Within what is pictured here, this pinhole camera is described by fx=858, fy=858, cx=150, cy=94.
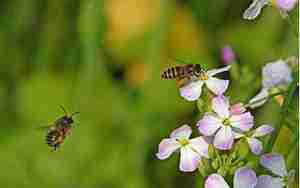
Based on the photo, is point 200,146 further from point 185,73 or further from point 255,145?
point 185,73

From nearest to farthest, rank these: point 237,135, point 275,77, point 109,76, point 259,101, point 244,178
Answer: point 244,178 → point 237,135 → point 259,101 → point 275,77 → point 109,76

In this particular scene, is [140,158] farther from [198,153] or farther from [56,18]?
[198,153]

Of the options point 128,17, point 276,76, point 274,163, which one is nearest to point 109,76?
point 128,17

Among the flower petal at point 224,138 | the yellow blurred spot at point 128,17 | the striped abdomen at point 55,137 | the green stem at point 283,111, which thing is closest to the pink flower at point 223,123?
the flower petal at point 224,138

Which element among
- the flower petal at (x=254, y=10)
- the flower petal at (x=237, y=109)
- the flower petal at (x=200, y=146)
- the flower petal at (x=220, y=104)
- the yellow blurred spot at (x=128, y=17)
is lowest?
the flower petal at (x=200, y=146)

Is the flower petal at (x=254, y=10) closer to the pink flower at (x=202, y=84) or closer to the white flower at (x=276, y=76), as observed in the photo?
the pink flower at (x=202, y=84)
